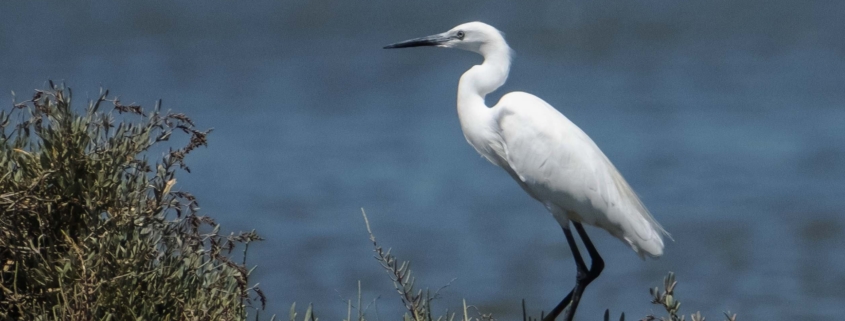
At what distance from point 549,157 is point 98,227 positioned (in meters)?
2.35

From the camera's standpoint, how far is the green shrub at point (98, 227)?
9.18ft

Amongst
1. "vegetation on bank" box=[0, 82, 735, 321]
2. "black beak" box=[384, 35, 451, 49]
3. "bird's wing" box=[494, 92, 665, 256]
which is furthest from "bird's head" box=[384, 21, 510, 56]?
"vegetation on bank" box=[0, 82, 735, 321]

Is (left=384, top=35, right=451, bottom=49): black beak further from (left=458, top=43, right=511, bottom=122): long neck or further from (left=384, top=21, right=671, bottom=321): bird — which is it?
(left=458, top=43, right=511, bottom=122): long neck

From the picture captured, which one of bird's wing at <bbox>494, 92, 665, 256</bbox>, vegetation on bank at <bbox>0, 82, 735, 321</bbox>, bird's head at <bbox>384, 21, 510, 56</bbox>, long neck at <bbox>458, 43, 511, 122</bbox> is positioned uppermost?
bird's head at <bbox>384, 21, 510, 56</bbox>

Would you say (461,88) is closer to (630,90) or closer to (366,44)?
(630,90)

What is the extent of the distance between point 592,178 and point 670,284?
2089 millimetres

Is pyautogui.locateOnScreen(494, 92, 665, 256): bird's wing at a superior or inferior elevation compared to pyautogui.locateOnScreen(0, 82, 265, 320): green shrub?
superior

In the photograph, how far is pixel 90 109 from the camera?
3014 millimetres

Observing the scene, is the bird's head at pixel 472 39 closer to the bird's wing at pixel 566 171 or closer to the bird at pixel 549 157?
the bird at pixel 549 157

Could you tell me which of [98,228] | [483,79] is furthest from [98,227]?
[483,79]

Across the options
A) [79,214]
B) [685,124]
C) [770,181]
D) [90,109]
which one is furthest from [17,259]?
[685,124]

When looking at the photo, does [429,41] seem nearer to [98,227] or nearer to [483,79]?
[483,79]

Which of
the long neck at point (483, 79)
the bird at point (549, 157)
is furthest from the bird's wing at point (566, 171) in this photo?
the long neck at point (483, 79)

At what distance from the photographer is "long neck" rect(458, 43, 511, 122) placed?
189 inches
